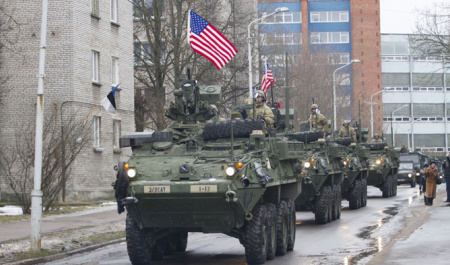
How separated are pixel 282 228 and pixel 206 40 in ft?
32.7

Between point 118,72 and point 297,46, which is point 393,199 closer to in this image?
point 118,72

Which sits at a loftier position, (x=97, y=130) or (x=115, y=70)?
(x=115, y=70)

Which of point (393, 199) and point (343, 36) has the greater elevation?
point (343, 36)

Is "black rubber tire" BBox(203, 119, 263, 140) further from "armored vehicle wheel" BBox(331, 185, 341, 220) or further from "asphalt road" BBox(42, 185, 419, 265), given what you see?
"armored vehicle wheel" BBox(331, 185, 341, 220)

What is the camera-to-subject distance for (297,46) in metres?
60.2

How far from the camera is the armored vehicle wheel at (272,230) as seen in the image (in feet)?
41.5

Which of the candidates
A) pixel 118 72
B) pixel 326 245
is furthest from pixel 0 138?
pixel 326 245

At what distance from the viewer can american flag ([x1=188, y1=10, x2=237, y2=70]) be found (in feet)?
72.7

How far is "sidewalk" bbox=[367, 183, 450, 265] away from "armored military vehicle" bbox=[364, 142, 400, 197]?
34.4ft

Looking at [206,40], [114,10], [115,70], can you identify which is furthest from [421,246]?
[114,10]

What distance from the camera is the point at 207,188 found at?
37.1 feet

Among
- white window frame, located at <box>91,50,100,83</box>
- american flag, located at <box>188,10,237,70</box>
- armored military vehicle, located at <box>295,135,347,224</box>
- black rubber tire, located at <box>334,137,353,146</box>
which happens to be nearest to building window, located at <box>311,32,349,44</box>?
white window frame, located at <box>91,50,100,83</box>

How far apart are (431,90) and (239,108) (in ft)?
244

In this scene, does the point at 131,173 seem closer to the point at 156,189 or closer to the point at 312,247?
the point at 156,189
